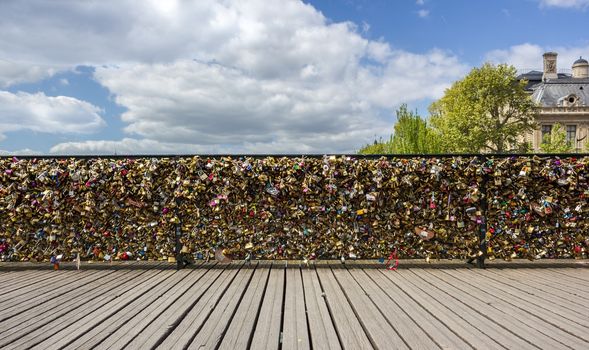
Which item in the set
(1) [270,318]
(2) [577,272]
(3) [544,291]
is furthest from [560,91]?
(1) [270,318]

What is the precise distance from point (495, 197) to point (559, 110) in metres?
50.8

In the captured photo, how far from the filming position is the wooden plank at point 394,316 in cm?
252

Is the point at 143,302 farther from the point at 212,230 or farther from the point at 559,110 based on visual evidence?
the point at 559,110

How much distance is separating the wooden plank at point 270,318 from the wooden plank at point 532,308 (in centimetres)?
225

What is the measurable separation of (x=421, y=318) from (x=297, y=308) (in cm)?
107

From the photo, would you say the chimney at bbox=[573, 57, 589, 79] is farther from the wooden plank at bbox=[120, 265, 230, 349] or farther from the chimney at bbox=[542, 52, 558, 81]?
the wooden plank at bbox=[120, 265, 230, 349]

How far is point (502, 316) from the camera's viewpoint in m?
3.00

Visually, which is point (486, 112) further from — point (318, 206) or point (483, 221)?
point (318, 206)

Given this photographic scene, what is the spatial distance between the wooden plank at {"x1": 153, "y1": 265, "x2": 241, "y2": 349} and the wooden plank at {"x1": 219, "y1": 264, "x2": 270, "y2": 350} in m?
0.26

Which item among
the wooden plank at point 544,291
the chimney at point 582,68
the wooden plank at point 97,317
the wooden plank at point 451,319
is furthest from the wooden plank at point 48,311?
the chimney at point 582,68

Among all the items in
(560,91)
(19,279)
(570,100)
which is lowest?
(19,279)

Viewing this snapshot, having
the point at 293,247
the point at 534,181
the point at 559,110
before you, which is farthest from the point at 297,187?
the point at 559,110

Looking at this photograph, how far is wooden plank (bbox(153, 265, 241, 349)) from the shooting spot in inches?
99.3

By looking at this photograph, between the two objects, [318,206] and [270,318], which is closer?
[270,318]
